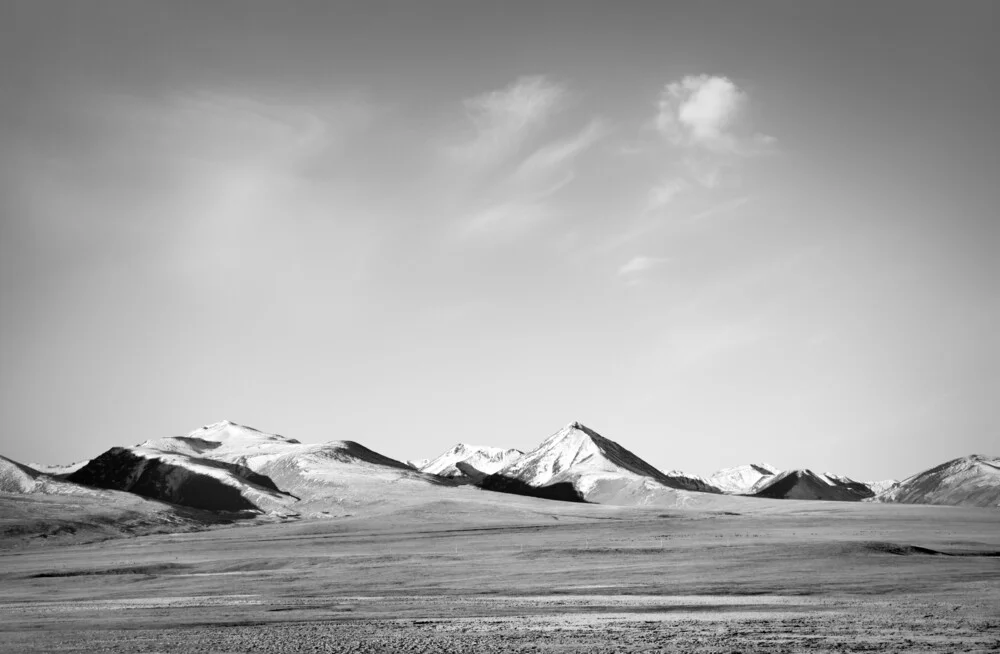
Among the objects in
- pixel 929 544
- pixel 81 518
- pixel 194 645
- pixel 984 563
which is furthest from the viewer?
pixel 81 518

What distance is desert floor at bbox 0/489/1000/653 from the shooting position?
38594 millimetres

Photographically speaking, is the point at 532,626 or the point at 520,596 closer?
the point at 532,626

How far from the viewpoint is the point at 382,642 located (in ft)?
128

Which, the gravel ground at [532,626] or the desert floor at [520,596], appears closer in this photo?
the gravel ground at [532,626]

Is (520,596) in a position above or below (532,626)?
below

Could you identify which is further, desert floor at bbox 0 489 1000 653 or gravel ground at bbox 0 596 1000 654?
desert floor at bbox 0 489 1000 653

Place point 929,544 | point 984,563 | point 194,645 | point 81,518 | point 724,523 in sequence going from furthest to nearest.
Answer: point 81,518 < point 724,523 < point 929,544 < point 984,563 < point 194,645

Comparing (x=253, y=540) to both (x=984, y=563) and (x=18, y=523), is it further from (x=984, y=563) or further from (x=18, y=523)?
(x=984, y=563)

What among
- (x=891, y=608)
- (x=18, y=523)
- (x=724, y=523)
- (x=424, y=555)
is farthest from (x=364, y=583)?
(x=18, y=523)

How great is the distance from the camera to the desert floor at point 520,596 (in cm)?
3859

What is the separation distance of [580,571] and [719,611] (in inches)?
1128

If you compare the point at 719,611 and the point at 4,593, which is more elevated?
the point at 719,611

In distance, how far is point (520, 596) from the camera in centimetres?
5838

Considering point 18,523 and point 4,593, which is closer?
point 4,593
